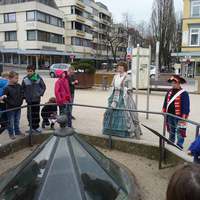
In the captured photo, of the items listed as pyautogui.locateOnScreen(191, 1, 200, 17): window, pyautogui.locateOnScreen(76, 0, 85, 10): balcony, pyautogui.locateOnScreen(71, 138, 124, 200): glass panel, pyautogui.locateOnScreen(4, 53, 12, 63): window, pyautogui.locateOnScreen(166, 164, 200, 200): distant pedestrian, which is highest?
pyautogui.locateOnScreen(76, 0, 85, 10): balcony

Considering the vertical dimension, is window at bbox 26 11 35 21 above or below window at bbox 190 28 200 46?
above

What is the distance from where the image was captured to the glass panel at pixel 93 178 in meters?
2.44

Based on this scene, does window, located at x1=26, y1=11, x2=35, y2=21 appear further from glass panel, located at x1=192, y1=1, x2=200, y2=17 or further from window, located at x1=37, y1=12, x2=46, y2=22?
glass panel, located at x1=192, y1=1, x2=200, y2=17

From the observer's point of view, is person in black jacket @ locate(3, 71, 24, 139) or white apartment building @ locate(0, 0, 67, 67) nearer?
person in black jacket @ locate(3, 71, 24, 139)

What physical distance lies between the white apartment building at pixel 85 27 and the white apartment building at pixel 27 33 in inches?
310

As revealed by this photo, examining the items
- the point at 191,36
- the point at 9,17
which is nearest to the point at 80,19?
the point at 9,17

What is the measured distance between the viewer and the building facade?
3466cm

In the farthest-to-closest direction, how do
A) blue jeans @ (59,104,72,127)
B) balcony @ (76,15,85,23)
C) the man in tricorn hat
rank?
balcony @ (76,15,85,23) → blue jeans @ (59,104,72,127) → the man in tricorn hat

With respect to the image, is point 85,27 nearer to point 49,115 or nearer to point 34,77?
point 49,115

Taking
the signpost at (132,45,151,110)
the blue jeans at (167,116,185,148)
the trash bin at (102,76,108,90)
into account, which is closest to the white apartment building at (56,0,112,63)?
the trash bin at (102,76,108,90)

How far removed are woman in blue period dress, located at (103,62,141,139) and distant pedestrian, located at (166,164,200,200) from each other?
4440 millimetres

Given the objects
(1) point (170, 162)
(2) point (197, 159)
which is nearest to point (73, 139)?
(2) point (197, 159)

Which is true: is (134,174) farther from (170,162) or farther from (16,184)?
(16,184)

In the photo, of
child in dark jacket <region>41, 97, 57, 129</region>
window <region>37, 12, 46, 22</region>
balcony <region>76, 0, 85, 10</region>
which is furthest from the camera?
balcony <region>76, 0, 85, 10</region>
